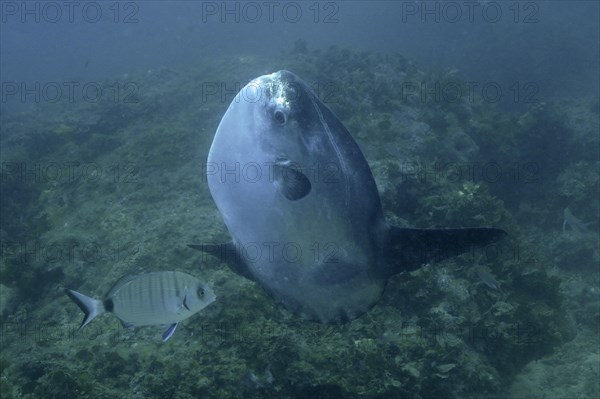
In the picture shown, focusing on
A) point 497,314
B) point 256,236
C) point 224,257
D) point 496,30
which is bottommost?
point 497,314

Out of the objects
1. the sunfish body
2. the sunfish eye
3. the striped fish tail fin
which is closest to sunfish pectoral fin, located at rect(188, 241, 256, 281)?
the sunfish body

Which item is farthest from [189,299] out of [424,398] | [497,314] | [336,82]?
[336,82]

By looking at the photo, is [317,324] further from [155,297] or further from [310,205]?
[310,205]

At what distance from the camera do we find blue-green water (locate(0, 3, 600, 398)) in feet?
12.0

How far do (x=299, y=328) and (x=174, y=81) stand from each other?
15.4 metres

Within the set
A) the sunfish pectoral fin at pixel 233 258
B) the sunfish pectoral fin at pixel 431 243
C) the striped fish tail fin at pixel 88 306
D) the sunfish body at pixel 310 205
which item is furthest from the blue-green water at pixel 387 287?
the sunfish pectoral fin at pixel 431 243

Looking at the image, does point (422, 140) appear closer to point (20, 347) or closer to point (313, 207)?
point (313, 207)

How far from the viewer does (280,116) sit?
185 centimetres

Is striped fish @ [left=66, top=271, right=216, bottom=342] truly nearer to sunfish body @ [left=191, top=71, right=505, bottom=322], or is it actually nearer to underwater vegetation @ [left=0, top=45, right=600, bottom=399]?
underwater vegetation @ [left=0, top=45, right=600, bottom=399]

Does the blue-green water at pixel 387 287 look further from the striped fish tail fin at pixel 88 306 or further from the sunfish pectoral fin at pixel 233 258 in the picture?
the sunfish pectoral fin at pixel 233 258

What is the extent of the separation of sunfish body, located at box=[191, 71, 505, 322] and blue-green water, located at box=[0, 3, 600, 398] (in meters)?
1.90

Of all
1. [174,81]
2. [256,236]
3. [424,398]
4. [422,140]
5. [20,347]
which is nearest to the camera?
[256,236]

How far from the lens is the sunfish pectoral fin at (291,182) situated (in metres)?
1.79

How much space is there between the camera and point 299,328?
3932 millimetres
